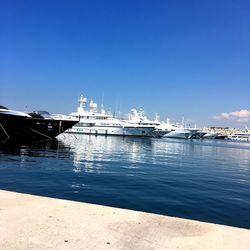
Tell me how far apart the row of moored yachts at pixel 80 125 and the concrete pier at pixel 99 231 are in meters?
39.4

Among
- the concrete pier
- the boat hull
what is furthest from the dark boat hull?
the boat hull

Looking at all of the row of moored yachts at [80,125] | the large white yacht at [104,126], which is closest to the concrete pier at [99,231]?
the row of moored yachts at [80,125]

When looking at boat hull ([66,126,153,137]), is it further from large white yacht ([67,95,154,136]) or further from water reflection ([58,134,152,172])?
water reflection ([58,134,152,172])

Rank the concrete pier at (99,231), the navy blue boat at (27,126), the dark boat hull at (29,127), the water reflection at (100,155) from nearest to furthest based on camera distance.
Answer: the concrete pier at (99,231), the water reflection at (100,155), the navy blue boat at (27,126), the dark boat hull at (29,127)

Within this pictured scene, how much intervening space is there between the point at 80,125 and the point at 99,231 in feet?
328

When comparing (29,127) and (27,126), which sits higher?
(27,126)

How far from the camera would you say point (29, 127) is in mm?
49250

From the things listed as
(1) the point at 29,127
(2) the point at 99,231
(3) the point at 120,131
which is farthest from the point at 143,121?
(2) the point at 99,231

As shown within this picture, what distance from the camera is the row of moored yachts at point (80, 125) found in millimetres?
46156

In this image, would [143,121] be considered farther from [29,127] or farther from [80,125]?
[29,127]

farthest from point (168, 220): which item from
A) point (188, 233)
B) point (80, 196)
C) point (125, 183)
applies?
point (125, 183)

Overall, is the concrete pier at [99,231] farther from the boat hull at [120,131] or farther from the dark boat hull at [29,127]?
the boat hull at [120,131]

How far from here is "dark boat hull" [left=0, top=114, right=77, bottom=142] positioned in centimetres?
4519

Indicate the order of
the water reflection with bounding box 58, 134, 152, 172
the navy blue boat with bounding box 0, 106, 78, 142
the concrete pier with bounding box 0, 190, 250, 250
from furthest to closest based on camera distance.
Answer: the navy blue boat with bounding box 0, 106, 78, 142 < the water reflection with bounding box 58, 134, 152, 172 < the concrete pier with bounding box 0, 190, 250, 250
